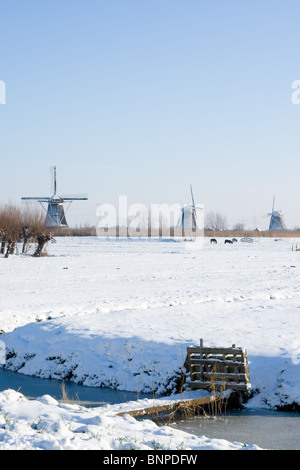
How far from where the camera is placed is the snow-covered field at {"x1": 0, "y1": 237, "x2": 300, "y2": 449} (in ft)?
24.1

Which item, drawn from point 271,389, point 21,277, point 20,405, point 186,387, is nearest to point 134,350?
point 186,387

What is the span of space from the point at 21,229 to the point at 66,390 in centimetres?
4024

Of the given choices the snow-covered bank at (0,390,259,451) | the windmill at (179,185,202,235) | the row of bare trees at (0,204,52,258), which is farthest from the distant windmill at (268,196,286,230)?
the snow-covered bank at (0,390,259,451)

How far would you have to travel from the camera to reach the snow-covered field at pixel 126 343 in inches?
289

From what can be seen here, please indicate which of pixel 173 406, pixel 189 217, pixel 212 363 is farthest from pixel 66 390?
pixel 189 217

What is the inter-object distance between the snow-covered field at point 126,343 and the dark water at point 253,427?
679 millimetres

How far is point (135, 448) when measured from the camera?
663 centimetres

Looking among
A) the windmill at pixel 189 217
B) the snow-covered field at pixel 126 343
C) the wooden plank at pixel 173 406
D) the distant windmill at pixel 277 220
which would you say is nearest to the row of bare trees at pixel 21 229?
the snow-covered field at pixel 126 343

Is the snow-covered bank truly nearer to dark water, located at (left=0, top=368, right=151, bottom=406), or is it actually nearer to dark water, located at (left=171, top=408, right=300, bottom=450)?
dark water, located at (left=171, top=408, right=300, bottom=450)

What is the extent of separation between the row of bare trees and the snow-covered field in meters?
23.2

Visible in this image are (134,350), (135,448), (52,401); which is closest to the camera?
(135,448)
